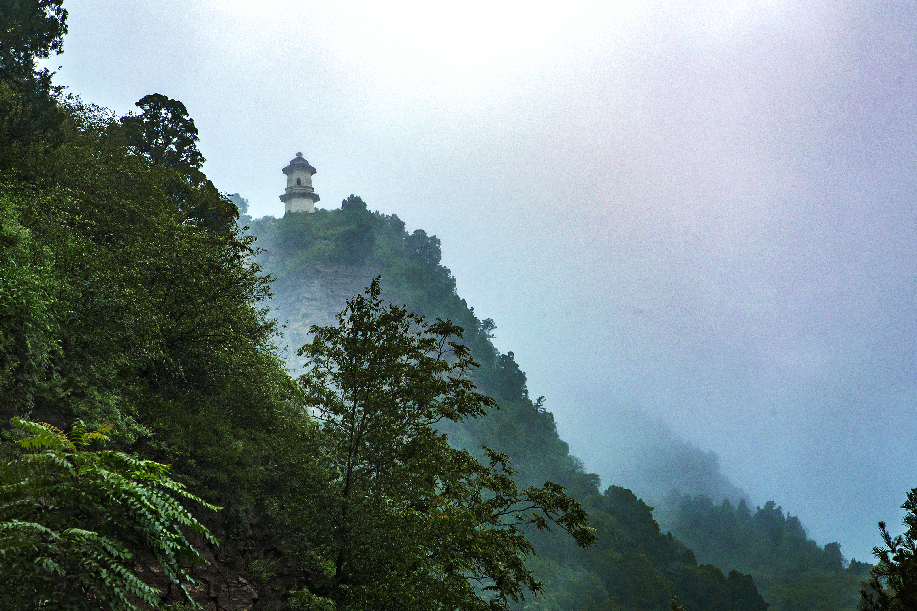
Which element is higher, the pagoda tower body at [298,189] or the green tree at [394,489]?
the pagoda tower body at [298,189]

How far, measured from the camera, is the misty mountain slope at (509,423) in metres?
54.9

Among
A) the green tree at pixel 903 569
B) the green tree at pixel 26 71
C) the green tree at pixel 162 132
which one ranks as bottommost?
the green tree at pixel 903 569

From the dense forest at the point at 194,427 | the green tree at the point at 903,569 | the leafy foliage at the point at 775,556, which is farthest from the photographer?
the leafy foliage at the point at 775,556

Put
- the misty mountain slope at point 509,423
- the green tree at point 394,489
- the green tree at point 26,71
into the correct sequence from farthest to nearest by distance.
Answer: the misty mountain slope at point 509,423 → the green tree at point 26,71 → the green tree at point 394,489

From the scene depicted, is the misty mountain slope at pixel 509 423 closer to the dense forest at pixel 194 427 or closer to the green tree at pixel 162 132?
the green tree at pixel 162 132

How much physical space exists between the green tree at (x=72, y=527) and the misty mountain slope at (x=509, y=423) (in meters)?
46.6

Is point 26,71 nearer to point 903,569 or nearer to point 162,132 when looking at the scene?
point 162,132

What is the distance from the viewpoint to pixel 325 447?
13.1 m

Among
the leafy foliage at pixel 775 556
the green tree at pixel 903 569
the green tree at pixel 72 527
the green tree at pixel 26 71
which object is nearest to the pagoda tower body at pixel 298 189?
the green tree at pixel 26 71

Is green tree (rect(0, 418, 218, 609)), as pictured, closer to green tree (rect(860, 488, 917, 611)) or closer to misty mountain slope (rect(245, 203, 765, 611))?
green tree (rect(860, 488, 917, 611))

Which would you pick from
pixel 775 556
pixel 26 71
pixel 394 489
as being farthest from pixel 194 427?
pixel 775 556

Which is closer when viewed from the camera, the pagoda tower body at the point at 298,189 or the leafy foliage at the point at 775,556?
the leafy foliage at the point at 775,556

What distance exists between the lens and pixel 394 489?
1224cm

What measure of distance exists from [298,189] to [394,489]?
89.9 metres
